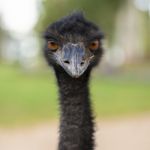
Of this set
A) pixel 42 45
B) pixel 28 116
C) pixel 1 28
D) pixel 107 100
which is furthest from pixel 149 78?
pixel 1 28

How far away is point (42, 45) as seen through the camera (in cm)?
478

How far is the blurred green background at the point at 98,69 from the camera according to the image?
14289 millimetres

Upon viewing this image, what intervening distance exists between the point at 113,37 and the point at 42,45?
25396 millimetres

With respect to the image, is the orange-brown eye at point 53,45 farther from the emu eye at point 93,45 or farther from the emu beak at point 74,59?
the emu eye at point 93,45

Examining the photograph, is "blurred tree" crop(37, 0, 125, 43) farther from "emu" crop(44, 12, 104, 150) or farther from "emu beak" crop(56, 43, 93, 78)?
"emu beak" crop(56, 43, 93, 78)

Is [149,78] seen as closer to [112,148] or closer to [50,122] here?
[50,122]

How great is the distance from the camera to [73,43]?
4336 millimetres

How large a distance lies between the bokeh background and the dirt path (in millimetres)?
521

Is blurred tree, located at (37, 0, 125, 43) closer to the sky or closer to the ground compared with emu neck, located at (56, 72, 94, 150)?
closer to the sky

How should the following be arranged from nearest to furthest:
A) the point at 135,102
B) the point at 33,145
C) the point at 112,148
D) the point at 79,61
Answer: the point at 79,61, the point at 112,148, the point at 33,145, the point at 135,102

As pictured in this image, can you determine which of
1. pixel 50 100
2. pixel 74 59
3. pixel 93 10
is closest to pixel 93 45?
pixel 74 59

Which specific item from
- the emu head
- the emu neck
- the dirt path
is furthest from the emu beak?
the dirt path

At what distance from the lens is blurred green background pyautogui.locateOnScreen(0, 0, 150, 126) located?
14289 millimetres

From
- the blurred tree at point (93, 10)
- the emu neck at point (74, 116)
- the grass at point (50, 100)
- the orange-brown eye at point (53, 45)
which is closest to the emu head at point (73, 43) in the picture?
the orange-brown eye at point (53, 45)
